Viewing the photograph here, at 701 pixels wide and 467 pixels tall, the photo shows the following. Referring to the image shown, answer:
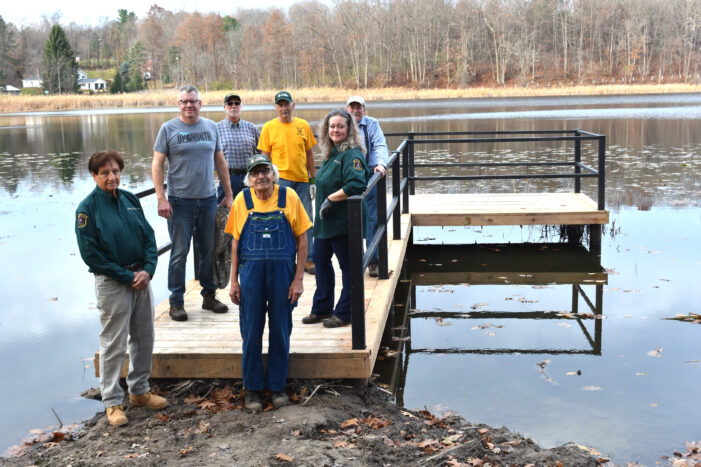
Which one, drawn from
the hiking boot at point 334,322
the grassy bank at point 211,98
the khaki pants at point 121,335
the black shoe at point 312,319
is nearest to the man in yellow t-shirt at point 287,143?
the black shoe at point 312,319

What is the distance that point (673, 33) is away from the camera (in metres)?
90.1

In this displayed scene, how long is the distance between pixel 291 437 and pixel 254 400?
1.96ft

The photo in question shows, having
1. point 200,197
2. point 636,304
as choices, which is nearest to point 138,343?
point 200,197

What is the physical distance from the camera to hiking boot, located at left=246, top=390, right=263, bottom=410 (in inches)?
185

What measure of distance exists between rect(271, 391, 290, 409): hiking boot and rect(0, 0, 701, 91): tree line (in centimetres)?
8336

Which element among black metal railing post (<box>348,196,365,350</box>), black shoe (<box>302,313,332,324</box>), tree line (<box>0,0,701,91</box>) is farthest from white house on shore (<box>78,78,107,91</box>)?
black metal railing post (<box>348,196,365,350</box>)

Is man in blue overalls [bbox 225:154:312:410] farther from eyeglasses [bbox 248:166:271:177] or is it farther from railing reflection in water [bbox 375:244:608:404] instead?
railing reflection in water [bbox 375:244:608:404]

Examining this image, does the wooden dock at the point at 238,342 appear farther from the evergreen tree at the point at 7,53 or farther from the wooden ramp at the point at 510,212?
the evergreen tree at the point at 7,53

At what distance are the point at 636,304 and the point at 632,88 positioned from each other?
204ft

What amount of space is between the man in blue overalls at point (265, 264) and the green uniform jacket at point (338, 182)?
2.31ft

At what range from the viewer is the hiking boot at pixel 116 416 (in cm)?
458

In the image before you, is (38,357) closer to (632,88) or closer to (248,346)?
(248,346)

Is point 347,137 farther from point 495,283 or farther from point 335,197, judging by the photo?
point 495,283

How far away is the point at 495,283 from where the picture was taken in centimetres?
879
